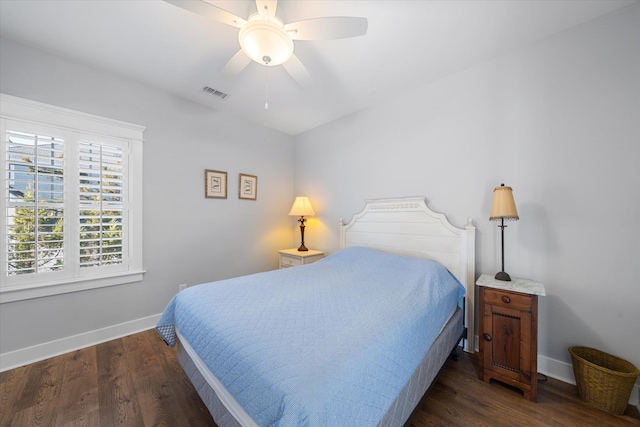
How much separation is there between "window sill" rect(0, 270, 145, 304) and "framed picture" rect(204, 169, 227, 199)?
1.14 m

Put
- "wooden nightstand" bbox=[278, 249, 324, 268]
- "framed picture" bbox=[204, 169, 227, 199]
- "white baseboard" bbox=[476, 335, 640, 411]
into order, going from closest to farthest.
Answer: "white baseboard" bbox=[476, 335, 640, 411]
"framed picture" bbox=[204, 169, 227, 199]
"wooden nightstand" bbox=[278, 249, 324, 268]

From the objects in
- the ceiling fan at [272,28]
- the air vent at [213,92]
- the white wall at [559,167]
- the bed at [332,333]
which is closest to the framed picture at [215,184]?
the air vent at [213,92]

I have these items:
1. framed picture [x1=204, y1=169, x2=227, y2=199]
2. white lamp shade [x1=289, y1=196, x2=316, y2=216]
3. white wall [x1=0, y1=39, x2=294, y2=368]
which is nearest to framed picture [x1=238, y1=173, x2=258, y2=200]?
white wall [x1=0, y1=39, x2=294, y2=368]

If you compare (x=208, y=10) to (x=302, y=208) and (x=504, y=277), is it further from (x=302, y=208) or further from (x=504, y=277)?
(x=504, y=277)

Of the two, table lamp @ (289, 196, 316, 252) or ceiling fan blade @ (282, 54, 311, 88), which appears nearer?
ceiling fan blade @ (282, 54, 311, 88)

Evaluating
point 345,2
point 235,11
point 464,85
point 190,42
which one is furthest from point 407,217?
point 190,42

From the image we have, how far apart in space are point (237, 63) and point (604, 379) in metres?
3.14

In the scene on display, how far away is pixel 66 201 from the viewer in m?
2.17

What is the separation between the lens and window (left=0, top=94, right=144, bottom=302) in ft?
6.44

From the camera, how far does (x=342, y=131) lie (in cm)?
335

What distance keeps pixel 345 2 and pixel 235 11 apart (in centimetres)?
73

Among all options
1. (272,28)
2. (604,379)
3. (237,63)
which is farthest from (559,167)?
(237,63)

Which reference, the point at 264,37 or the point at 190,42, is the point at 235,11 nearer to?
the point at 264,37

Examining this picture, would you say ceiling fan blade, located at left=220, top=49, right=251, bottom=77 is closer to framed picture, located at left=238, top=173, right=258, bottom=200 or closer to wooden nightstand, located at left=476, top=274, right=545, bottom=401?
framed picture, located at left=238, top=173, right=258, bottom=200
